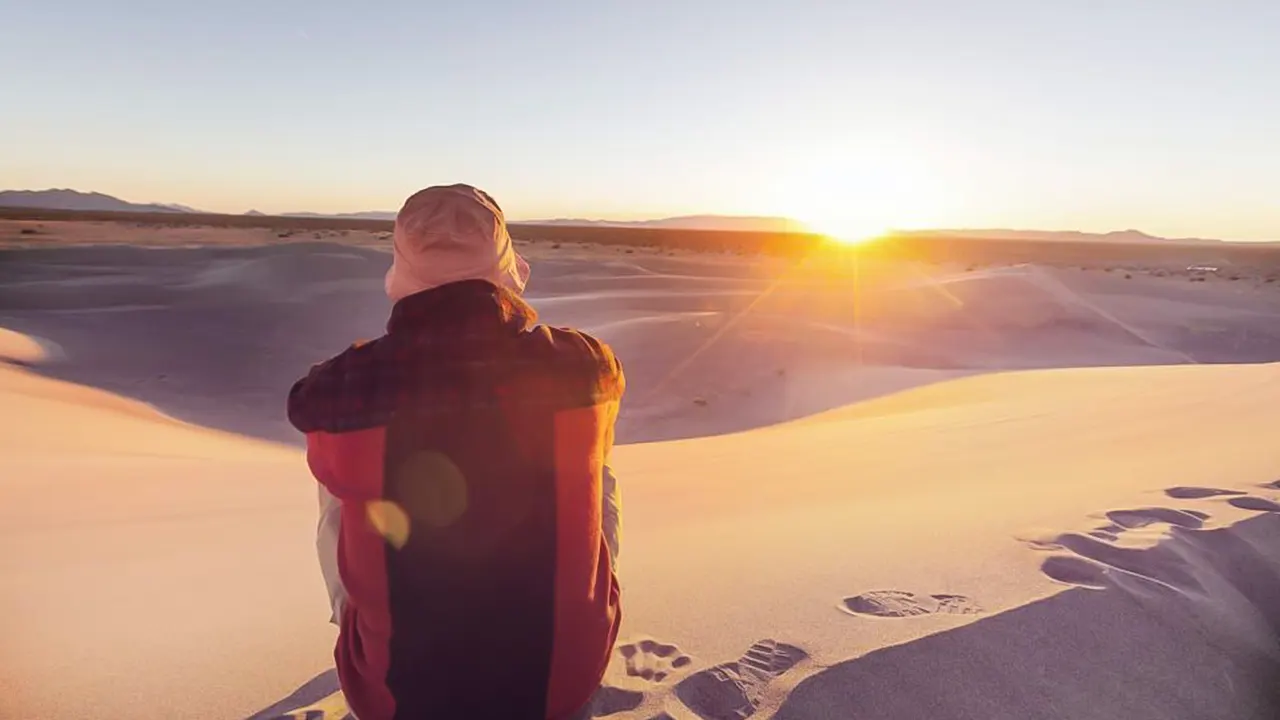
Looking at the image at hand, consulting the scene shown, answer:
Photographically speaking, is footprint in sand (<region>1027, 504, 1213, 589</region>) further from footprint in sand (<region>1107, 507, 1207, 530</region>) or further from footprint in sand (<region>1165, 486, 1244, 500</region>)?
footprint in sand (<region>1165, 486, 1244, 500</region>)

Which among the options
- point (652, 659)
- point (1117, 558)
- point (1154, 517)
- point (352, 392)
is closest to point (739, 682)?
point (652, 659)

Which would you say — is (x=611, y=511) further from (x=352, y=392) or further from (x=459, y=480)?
→ (x=352, y=392)

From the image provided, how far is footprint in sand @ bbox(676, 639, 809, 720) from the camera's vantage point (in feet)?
6.61

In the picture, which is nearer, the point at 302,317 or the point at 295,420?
the point at 295,420

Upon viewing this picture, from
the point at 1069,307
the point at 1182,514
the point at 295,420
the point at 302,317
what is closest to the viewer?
the point at 295,420

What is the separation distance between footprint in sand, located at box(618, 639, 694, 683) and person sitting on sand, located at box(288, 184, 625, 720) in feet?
1.70

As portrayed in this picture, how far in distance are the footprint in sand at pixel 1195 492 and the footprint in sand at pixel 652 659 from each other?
253 cm

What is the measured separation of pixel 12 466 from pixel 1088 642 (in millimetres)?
5221

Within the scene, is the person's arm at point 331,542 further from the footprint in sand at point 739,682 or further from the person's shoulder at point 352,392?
the footprint in sand at point 739,682

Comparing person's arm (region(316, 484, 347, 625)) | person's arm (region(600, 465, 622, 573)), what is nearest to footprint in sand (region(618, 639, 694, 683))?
person's arm (region(600, 465, 622, 573))

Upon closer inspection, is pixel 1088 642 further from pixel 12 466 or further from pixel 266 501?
pixel 12 466

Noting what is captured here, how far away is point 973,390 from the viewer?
8844mm

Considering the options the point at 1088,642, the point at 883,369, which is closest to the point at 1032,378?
the point at 883,369

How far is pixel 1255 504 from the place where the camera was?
3418 millimetres
